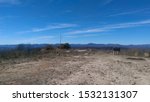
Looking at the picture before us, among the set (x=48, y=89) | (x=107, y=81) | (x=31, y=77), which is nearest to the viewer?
(x=48, y=89)

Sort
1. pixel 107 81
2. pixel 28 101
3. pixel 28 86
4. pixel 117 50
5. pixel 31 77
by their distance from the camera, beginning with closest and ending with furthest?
pixel 28 101
pixel 28 86
pixel 107 81
pixel 31 77
pixel 117 50

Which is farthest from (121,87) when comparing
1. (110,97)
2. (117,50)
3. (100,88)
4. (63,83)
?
(117,50)

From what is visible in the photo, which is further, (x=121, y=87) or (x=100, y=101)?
(x=121, y=87)

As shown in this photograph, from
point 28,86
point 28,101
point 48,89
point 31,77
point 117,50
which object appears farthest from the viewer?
point 117,50

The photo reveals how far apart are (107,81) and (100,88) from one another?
1.67 metres

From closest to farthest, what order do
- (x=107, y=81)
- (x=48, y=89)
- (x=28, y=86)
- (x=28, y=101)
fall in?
(x=28, y=101)
(x=48, y=89)
(x=28, y=86)
(x=107, y=81)

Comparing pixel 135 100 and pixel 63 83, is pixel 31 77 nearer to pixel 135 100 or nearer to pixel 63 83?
pixel 63 83

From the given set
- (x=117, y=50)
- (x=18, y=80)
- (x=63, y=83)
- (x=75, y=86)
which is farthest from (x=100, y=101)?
(x=117, y=50)

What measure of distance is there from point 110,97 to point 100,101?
537 millimetres

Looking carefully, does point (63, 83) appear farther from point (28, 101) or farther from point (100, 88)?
point (28, 101)

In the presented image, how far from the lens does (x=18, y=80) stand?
12000 mm

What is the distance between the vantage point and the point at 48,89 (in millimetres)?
A: 9906

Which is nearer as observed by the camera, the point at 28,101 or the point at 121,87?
the point at 28,101

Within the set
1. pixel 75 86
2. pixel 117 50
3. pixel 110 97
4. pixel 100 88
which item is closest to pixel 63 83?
pixel 75 86
